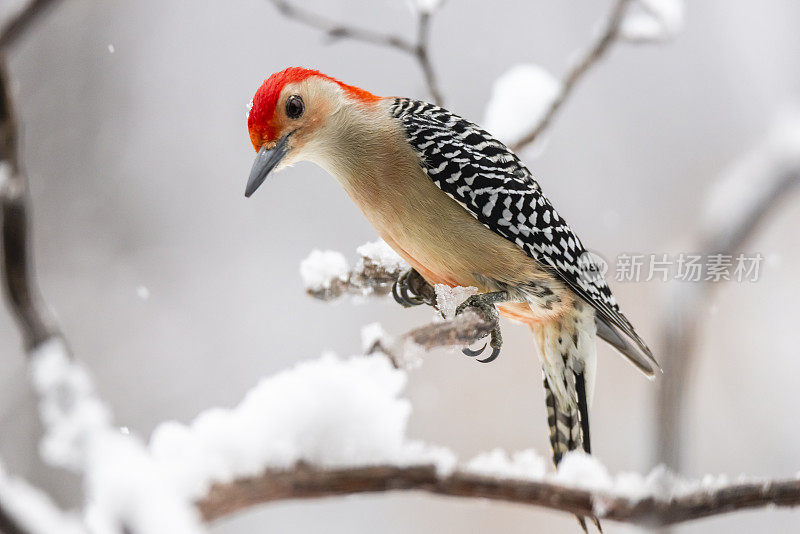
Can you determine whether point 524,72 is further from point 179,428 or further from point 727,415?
point 727,415

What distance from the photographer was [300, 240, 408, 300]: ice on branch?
7.68ft

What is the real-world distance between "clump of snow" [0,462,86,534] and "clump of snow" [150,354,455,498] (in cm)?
16

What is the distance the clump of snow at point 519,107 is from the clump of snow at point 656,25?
1.19 feet


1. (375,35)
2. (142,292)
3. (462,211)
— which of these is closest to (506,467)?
(462,211)

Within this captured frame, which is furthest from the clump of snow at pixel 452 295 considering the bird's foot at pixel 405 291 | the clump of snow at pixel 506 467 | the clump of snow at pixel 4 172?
the clump of snow at pixel 4 172

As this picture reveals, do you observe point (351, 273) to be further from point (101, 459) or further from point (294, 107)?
point (101, 459)

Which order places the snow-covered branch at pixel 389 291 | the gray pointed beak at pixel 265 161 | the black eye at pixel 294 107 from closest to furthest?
1. the snow-covered branch at pixel 389 291
2. the gray pointed beak at pixel 265 161
3. the black eye at pixel 294 107

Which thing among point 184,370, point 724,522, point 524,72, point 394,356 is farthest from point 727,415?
point 394,356

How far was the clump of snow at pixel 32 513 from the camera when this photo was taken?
90 cm

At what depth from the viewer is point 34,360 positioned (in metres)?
1.03

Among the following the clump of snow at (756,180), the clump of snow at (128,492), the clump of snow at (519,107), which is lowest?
the clump of snow at (756,180)

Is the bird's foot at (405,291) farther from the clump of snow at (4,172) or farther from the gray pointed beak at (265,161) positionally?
the clump of snow at (4,172)

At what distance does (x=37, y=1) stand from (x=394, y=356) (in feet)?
3.05

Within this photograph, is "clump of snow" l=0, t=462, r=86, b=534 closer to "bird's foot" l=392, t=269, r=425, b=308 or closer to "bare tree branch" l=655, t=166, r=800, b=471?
"bare tree branch" l=655, t=166, r=800, b=471
